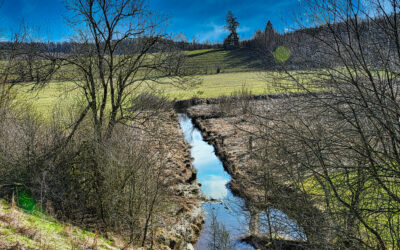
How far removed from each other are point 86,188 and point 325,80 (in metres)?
A: 7.50

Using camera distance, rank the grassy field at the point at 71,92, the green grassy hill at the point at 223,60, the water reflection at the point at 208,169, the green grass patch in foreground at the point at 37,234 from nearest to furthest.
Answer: the green grass patch in foreground at the point at 37,234, the grassy field at the point at 71,92, the water reflection at the point at 208,169, the green grassy hill at the point at 223,60

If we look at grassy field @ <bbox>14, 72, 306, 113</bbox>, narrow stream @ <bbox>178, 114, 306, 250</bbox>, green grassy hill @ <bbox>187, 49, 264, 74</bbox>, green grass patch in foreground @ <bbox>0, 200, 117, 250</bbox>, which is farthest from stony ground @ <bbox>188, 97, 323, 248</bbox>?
green grassy hill @ <bbox>187, 49, 264, 74</bbox>

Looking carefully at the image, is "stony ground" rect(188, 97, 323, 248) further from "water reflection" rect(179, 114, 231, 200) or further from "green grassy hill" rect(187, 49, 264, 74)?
"green grassy hill" rect(187, 49, 264, 74)

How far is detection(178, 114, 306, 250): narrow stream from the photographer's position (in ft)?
27.0

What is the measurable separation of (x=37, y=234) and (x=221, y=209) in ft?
24.0

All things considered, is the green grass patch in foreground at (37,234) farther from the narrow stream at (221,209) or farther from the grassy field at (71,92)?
the grassy field at (71,92)

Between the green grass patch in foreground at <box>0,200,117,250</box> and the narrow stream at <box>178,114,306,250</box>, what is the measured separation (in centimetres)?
378

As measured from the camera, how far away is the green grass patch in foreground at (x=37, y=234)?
203 inches

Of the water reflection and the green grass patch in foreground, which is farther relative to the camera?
the water reflection

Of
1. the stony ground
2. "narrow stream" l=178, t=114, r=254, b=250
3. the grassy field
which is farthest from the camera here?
the grassy field

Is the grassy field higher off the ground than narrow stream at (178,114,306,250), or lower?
higher

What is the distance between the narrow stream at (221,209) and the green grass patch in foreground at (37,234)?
3779 mm

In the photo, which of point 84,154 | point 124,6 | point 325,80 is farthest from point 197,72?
point 325,80

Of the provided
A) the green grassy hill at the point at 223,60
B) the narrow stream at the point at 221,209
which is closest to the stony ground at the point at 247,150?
the narrow stream at the point at 221,209
